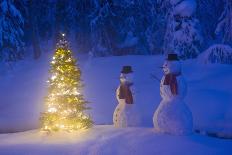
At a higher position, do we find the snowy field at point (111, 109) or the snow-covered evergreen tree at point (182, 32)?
the snow-covered evergreen tree at point (182, 32)

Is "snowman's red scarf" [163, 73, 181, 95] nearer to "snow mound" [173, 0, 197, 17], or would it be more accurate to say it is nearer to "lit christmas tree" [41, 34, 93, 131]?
"lit christmas tree" [41, 34, 93, 131]

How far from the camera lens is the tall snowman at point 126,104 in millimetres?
11983

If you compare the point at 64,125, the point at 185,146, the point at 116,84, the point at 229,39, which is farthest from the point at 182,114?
the point at 116,84

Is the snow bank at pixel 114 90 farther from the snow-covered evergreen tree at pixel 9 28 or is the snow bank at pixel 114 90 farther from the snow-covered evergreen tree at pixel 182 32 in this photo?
the snow-covered evergreen tree at pixel 9 28

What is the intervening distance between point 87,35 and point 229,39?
1255 centimetres

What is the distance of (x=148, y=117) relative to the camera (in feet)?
56.3

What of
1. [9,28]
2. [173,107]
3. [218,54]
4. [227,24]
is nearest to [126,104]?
[173,107]

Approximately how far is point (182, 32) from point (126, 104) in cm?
1215

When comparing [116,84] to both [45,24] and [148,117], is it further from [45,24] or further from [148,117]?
[45,24]

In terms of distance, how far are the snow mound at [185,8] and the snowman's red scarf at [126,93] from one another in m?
11.3

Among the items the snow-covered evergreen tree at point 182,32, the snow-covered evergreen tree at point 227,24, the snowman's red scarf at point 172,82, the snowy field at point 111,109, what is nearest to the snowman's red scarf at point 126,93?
the snowy field at point 111,109

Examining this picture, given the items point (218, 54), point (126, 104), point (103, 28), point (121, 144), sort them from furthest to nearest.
→ point (103, 28) → point (218, 54) → point (126, 104) → point (121, 144)

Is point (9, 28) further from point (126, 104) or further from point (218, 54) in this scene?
point (126, 104)

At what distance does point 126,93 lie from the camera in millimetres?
11953
